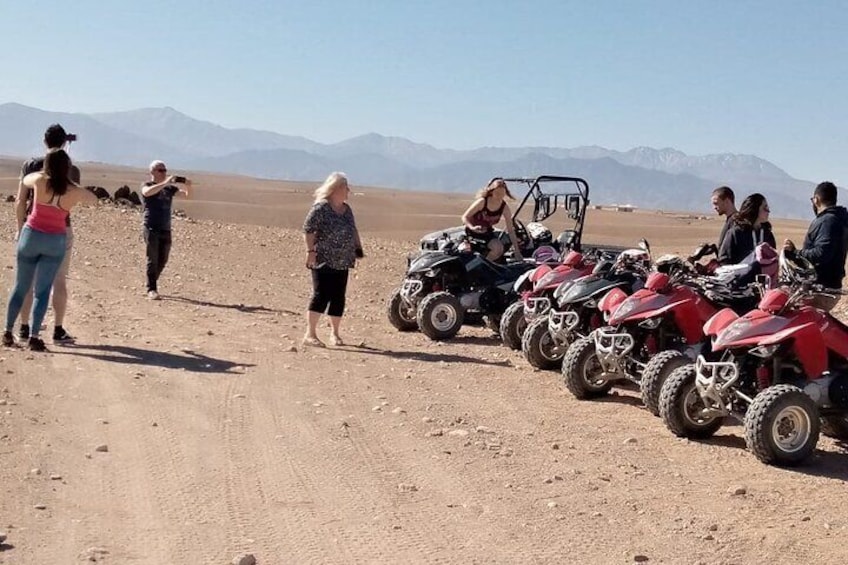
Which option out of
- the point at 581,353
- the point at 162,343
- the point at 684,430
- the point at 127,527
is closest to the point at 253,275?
the point at 162,343

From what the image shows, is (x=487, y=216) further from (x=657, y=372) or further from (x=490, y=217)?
(x=657, y=372)

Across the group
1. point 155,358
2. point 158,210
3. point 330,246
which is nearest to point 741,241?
point 330,246

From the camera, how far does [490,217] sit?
37.3 ft

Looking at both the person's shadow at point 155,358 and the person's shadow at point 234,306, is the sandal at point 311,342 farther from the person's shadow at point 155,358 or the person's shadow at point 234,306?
the person's shadow at point 234,306

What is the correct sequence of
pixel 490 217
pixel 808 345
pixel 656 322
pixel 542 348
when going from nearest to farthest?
pixel 808 345 → pixel 656 322 → pixel 542 348 → pixel 490 217

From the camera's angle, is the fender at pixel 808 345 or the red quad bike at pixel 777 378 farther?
the fender at pixel 808 345

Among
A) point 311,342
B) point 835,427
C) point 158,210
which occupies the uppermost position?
point 158,210

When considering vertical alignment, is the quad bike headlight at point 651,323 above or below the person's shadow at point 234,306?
above

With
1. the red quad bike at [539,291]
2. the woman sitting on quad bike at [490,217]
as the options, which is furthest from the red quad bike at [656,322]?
the woman sitting on quad bike at [490,217]

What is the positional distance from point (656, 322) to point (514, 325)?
2.58 metres

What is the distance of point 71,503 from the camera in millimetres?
5094

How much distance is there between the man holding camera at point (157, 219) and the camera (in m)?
12.5

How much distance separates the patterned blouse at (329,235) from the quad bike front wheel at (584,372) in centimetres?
264

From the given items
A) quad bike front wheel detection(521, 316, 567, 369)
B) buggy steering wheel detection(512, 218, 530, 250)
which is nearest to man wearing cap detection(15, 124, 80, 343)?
quad bike front wheel detection(521, 316, 567, 369)
